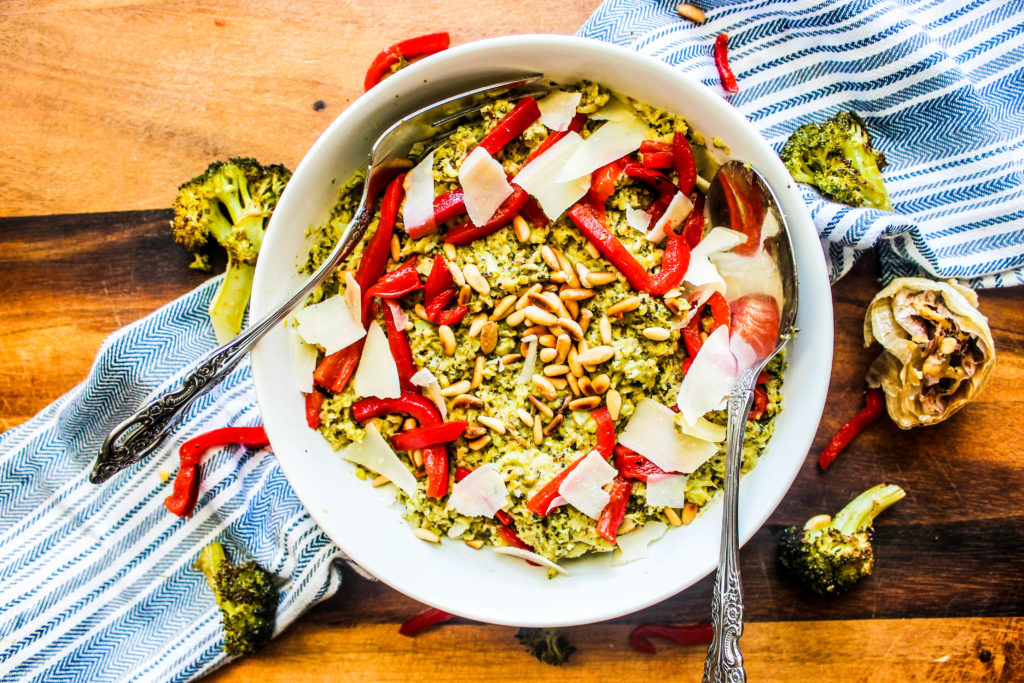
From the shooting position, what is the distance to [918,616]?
3104 millimetres

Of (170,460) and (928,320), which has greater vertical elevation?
(928,320)

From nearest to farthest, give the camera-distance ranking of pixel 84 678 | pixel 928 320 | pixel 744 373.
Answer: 1. pixel 744 373
2. pixel 928 320
3. pixel 84 678

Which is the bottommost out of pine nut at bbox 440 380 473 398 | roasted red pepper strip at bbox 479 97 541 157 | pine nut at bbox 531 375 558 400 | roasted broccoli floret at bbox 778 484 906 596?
roasted broccoli floret at bbox 778 484 906 596

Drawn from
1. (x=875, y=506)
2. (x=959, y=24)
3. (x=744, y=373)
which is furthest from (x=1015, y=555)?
(x=959, y=24)

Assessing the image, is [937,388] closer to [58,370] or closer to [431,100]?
[431,100]

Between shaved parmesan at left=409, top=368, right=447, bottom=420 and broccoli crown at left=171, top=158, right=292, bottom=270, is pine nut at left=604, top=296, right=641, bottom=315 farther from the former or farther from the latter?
broccoli crown at left=171, top=158, right=292, bottom=270

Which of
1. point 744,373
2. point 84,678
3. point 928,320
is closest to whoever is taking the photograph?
point 744,373

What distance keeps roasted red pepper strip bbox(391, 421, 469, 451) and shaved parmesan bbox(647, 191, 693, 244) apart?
987 mm

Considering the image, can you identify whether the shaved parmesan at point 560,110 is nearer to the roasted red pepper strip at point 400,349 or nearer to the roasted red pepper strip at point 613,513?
the roasted red pepper strip at point 400,349

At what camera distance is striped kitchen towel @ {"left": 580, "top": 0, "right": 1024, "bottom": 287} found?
288cm

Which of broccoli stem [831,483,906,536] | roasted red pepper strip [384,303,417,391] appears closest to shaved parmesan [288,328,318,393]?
roasted red pepper strip [384,303,417,391]

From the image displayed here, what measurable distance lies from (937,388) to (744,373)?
3.23ft

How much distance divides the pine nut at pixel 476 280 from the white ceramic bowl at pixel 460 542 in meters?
0.60

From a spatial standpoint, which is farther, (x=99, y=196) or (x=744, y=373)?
(x=99, y=196)
